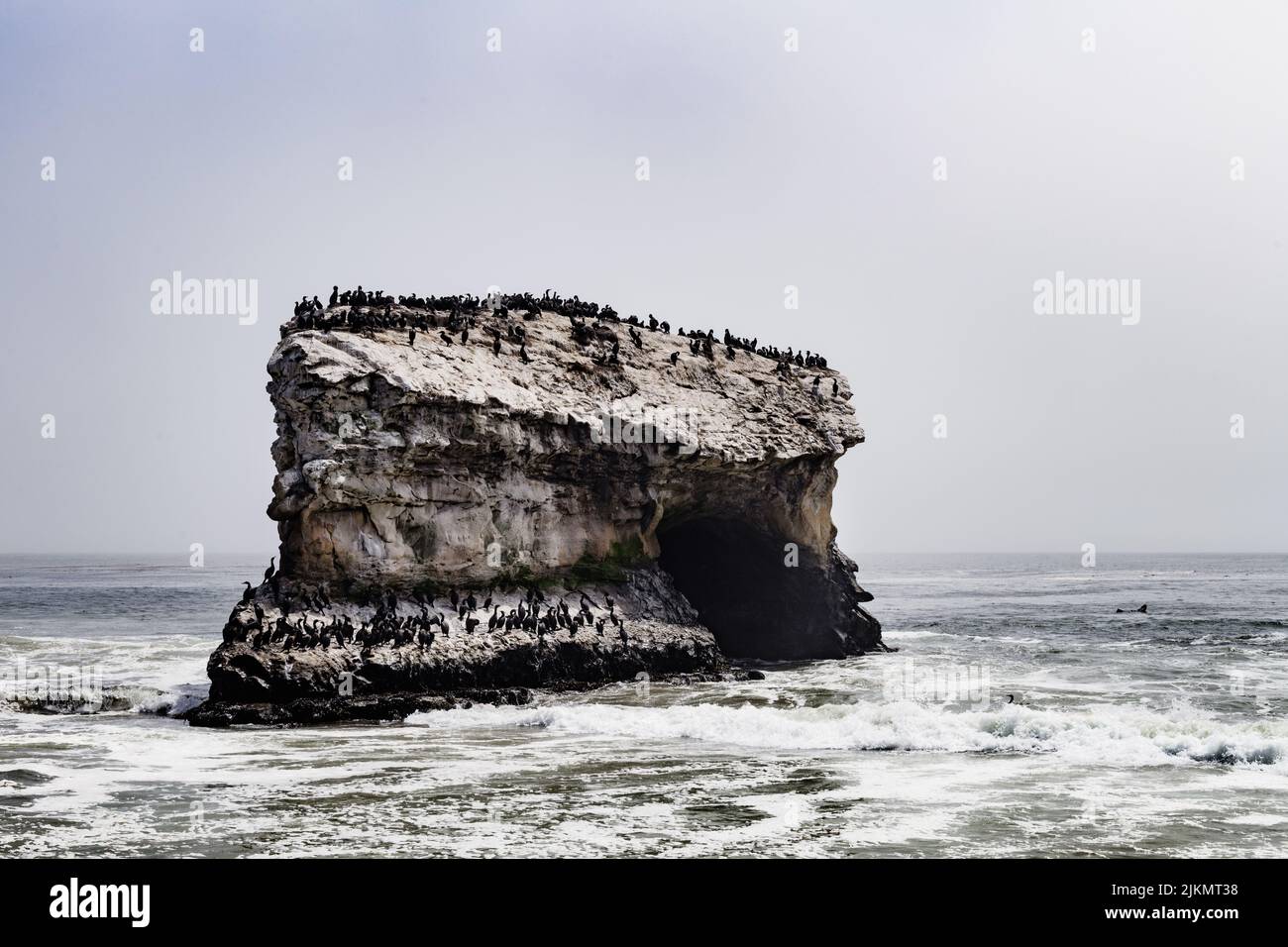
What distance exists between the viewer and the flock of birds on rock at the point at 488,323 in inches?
1257

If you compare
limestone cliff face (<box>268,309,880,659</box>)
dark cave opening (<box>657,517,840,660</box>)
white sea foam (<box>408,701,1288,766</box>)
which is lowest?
white sea foam (<box>408,701,1288,766</box>)

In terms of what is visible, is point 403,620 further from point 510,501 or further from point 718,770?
point 718,770

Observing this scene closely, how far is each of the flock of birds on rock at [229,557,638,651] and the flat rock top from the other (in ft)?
15.9

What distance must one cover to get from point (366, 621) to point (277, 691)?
2.88 m

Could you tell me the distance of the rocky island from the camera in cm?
2938

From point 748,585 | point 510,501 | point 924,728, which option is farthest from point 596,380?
point 924,728

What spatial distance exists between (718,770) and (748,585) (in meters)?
20.7

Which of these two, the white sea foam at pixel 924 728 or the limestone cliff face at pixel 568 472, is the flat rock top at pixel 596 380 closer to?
the limestone cliff face at pixel 568 472

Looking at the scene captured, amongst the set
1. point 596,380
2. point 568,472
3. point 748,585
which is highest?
point 596,380

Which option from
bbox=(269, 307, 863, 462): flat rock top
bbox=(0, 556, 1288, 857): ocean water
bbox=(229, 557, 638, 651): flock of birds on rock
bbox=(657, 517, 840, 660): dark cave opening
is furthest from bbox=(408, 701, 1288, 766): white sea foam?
bbox=(657, 517, 840, 660): dark cave opening

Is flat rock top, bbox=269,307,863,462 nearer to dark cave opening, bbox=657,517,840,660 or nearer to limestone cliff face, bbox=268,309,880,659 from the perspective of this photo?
limestone cliff face, bbox=268,309,880,659

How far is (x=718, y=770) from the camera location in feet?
70.7

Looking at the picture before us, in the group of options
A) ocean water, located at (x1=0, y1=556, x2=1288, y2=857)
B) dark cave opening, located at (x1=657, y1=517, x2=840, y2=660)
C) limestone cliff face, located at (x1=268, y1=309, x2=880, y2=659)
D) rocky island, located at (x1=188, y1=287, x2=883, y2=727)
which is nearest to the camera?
ocean water, located at (x1=0, y1=556, x2=1288, y2=857)
